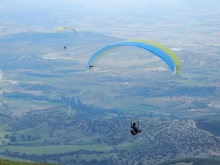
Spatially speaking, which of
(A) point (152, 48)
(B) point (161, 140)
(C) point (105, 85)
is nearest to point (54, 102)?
(C) point (105, 85)

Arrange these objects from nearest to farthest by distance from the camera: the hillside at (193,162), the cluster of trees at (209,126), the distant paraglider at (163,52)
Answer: the distant paraglider at (163,52), the hillside at (193,162), the cluster of trees at (209,126)

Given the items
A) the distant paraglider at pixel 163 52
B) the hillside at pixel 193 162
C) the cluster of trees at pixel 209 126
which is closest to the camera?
the distant paraglider at pixel 163 52

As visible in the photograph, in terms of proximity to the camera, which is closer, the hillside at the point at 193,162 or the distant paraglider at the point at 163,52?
the distant paraglider at the point at 163,52

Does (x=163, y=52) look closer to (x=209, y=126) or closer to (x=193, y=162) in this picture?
(x=193, y=162)

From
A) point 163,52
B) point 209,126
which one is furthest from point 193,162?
point 163,52

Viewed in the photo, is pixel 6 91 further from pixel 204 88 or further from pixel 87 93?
pixel 204 88

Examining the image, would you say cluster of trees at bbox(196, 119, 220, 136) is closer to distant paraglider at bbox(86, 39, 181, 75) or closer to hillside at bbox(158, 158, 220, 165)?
hillside at bbox(158, 158, 220, 165)

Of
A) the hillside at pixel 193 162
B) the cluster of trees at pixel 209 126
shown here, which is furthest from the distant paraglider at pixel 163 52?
the cluster of trees at pixel 209 126

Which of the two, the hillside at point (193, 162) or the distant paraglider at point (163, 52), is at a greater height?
the distant paraglider at point (163, 52)

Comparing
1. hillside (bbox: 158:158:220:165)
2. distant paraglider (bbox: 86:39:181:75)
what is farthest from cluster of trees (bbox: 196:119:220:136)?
distant paraglider (bbox: 86:39:181:75)

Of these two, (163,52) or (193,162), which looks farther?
(193,162)

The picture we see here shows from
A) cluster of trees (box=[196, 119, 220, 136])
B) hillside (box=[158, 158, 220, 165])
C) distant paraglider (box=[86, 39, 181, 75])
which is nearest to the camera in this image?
distant paraglider (box=[86, 39, 181, 75])

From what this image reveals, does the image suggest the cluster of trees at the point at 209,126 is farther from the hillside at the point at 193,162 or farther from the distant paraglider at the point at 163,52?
the distant paraglider at the point at 163,52
